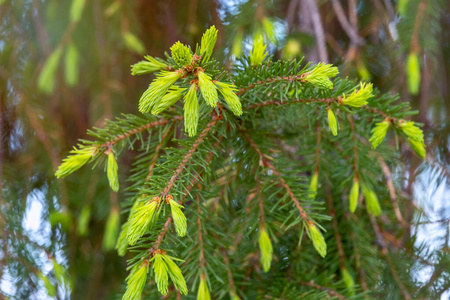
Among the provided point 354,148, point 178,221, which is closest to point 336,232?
point 354,148

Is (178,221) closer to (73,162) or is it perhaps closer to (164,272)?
(164,272)

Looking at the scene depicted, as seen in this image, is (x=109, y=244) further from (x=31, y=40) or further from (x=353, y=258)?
(x=31, y=40)

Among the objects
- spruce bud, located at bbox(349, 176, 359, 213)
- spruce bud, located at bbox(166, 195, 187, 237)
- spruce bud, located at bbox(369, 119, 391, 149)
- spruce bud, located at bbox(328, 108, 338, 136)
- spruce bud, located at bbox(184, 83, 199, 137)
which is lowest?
spruce bud, located at bbox(166, 195, 187, 237)

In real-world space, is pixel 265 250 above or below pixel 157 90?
below

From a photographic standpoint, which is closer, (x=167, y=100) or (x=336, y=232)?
(x=167, y=100)

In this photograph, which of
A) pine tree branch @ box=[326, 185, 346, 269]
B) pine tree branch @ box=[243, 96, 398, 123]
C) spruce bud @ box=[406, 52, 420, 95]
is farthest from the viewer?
spruce bud @ box=[406, 52, 420, 95]

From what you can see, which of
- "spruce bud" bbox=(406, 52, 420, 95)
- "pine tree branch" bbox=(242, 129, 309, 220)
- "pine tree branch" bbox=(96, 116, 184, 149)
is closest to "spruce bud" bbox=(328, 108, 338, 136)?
"pine tree branch" bbox=(242, 129, 309, 220)

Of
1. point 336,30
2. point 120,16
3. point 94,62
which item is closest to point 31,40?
point 94,62

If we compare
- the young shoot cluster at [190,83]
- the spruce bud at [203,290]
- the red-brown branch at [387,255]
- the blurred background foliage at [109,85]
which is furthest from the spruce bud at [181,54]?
the red-brown branch at [387,255]

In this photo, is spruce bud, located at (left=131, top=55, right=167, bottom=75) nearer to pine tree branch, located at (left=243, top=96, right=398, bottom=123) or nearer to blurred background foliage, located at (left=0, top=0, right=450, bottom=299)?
pine tree branch, located at (left=243, top=96, right=398, bottom=123)

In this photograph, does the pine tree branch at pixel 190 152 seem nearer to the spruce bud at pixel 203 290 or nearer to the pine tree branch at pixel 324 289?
the spruce bud at pixel 203 290
